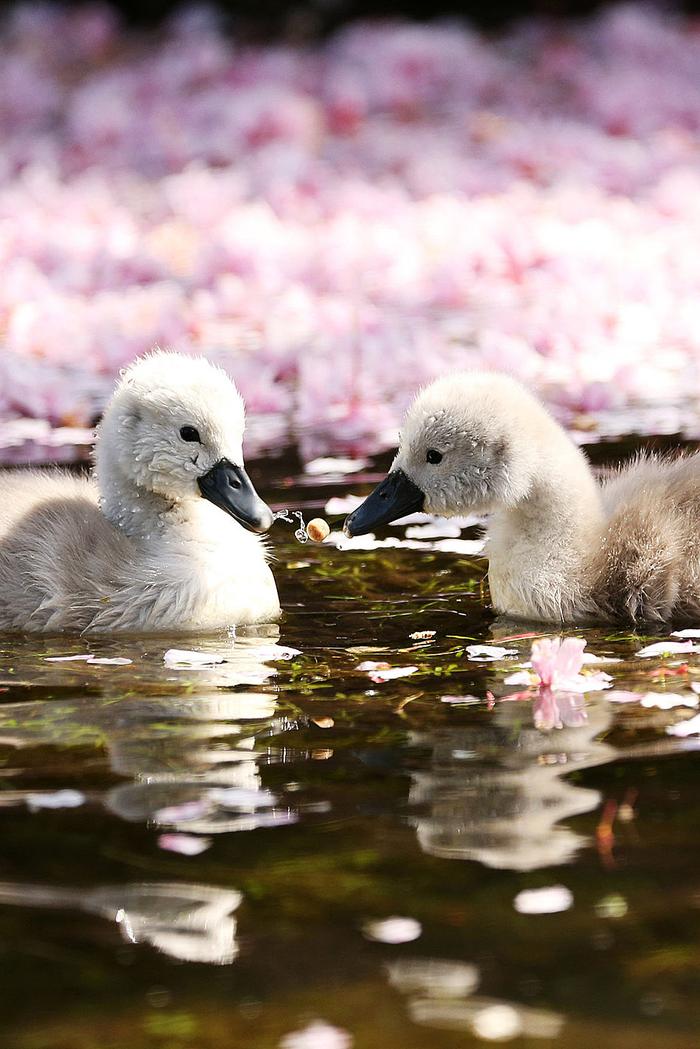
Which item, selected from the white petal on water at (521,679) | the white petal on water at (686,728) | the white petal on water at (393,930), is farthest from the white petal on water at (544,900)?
the white petal on water at (521,679)

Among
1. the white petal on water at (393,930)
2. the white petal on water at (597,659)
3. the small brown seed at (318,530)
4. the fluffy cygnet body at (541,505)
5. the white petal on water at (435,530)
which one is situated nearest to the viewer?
the white petal on water at (393,930)

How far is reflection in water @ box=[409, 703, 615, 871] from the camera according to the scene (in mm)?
2973

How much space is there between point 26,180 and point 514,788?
7.60 meters

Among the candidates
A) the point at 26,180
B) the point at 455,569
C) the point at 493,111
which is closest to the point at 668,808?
the point at 455,569

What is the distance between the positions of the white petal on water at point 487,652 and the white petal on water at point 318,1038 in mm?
1801

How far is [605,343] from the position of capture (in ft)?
24.3

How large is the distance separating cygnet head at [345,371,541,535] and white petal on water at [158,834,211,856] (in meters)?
1.71

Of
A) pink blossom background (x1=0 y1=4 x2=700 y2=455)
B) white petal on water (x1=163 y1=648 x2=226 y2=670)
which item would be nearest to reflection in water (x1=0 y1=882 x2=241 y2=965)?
white petal on water (x1=163 y1=648 x2=226 y2=670)

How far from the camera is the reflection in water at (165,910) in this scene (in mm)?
2684

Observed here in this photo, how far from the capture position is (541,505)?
15.1ft

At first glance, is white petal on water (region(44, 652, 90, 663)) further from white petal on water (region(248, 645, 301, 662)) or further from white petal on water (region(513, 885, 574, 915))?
white petal on water (region(513, 885, 574, 915))

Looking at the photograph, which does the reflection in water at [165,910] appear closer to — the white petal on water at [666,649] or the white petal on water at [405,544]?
the white petal on water at [666,649]

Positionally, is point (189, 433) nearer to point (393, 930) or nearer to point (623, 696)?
point (623, 696)

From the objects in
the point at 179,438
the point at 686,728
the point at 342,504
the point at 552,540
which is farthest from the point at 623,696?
the point at 342,504
